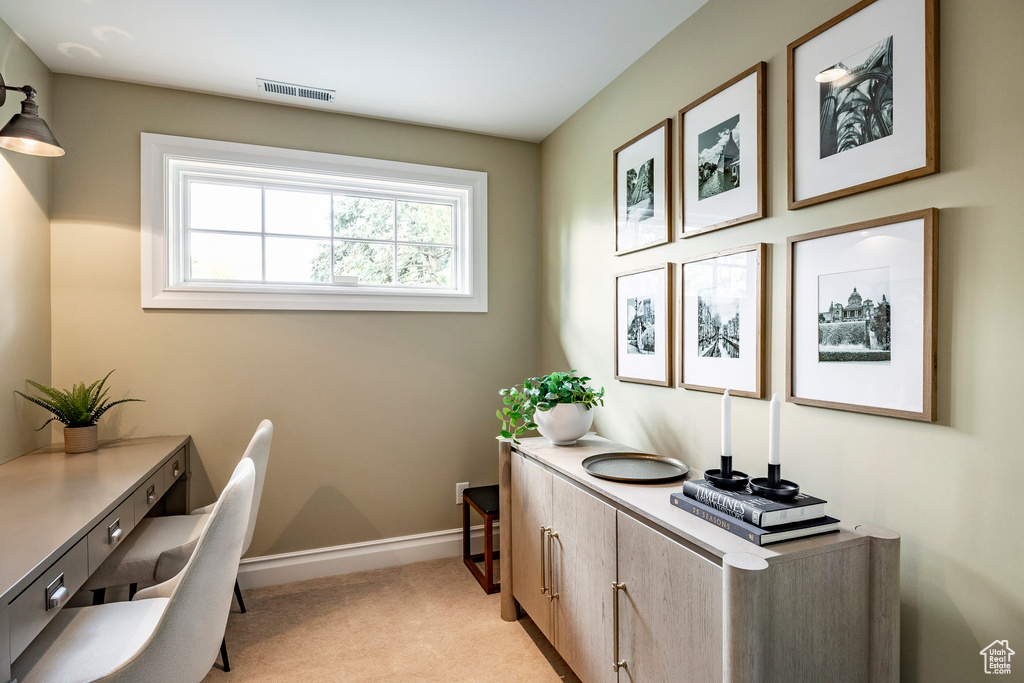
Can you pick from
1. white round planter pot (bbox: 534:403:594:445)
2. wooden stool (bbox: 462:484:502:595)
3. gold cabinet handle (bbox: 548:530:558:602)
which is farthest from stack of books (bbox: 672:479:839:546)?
wooden stool (bbox: 462:484:502:595)

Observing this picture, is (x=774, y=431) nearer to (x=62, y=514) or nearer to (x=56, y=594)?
(x=56, y=594)

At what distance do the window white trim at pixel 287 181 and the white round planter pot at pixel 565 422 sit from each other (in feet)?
3.50

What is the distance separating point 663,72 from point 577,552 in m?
1.84

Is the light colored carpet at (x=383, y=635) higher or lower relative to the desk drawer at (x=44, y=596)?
lower

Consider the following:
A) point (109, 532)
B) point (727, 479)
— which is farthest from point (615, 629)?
point (109, 532)

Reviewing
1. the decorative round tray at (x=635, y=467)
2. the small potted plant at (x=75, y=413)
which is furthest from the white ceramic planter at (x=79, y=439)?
the decorative round tray at (x=635, y=467)

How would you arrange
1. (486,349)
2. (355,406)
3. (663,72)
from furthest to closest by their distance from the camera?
(486,349), (355,406), (663,72)

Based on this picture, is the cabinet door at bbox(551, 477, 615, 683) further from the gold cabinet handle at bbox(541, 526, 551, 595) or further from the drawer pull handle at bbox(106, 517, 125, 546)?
the drawer pull handle at bbox(106, 517, 125, 546)

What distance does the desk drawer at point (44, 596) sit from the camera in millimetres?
1042

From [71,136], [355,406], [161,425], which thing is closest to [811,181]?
[355,406]

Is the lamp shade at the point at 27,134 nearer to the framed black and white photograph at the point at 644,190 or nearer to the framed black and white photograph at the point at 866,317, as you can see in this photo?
the framed black and white photograph at the point at 644,190

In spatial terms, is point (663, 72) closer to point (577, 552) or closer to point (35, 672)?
point (577, 552)

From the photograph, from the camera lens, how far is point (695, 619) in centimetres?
123

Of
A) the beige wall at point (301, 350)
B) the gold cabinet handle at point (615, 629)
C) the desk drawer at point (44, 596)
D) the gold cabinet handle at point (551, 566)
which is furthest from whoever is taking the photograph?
the beige wall at point (301, 350)
